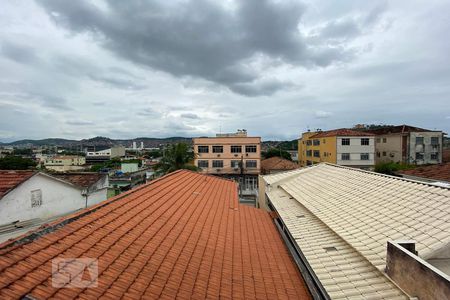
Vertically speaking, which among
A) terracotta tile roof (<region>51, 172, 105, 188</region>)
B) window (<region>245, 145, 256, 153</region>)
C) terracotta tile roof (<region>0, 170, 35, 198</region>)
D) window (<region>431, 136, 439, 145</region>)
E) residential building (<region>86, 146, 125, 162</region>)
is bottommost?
residential building (<region>86, 146, 125, 162</region>)

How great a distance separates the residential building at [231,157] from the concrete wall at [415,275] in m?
31.3

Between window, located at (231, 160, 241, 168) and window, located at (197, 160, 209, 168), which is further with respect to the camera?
window, located at (197, 160, 209, 168)

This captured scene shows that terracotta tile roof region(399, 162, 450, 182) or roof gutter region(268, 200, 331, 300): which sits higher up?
terracotta tile roof region(399, 162, 450, 182)

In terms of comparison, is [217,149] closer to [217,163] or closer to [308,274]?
[217,163]

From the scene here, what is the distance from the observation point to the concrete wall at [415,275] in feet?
11.3

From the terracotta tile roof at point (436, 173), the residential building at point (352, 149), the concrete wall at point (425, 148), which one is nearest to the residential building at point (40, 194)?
the terracotta tile roof at point (436, 173)

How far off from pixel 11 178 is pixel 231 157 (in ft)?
94.9

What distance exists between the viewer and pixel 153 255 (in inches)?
171

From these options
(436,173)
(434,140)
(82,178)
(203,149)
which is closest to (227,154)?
(203,149)

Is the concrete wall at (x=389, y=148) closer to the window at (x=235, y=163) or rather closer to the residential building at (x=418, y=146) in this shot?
the residential building at (x=418, y=146)

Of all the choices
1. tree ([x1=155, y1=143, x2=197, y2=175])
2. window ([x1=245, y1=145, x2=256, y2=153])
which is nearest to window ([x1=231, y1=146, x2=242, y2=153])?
window ([x1=245, y1=145, x2=256, y2=153])

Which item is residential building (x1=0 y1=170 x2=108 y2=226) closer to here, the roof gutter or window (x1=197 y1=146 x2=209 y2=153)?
the roof gutter

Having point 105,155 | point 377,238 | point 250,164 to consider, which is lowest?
point 105,155

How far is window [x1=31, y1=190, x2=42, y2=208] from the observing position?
1038cm
